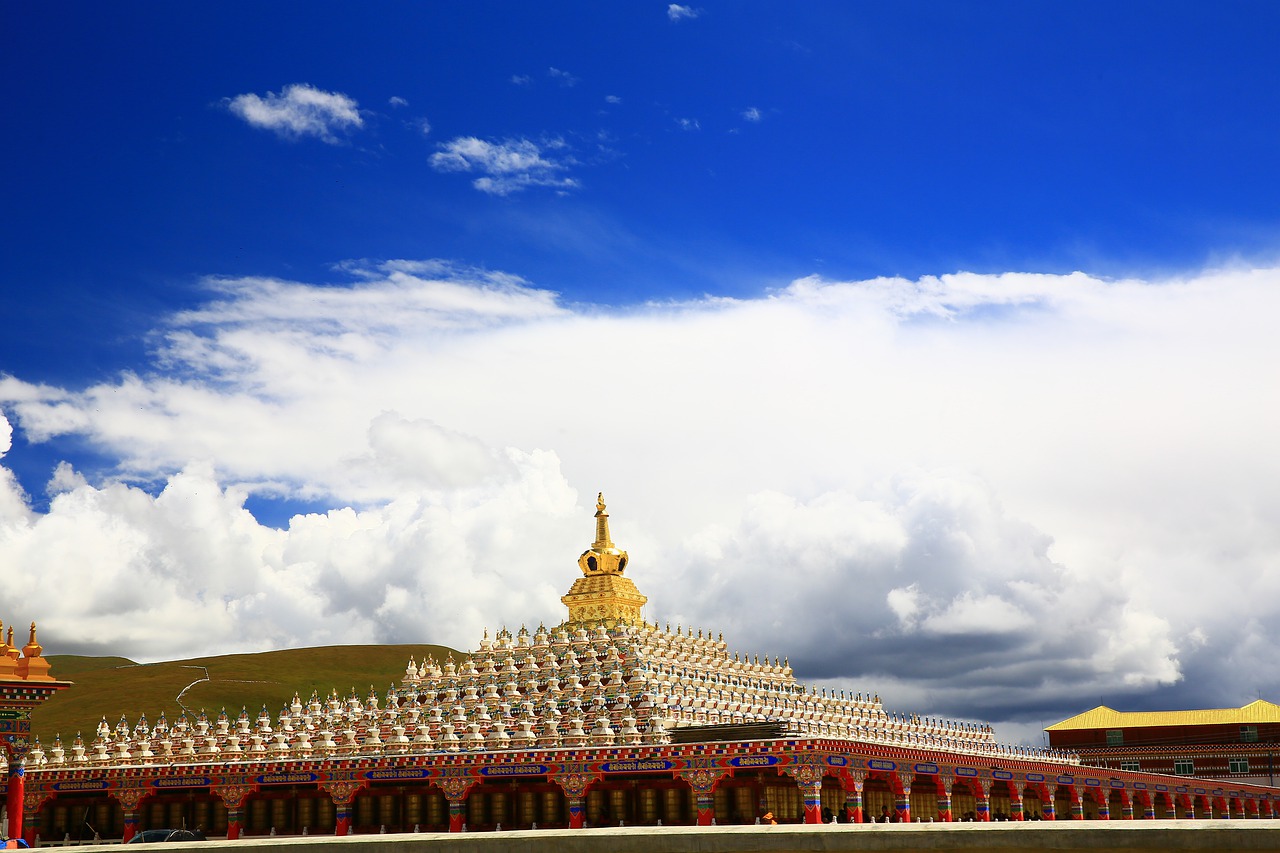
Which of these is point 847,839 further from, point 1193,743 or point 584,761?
point 1193,743

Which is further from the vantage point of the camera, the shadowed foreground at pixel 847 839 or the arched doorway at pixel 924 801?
the arched doorway at pixel 924 801

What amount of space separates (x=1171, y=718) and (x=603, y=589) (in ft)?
186

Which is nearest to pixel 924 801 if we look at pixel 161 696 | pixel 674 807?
pixel 674 807

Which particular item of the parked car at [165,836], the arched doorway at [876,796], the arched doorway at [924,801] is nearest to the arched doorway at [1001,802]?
the arched doorway at [924,801]

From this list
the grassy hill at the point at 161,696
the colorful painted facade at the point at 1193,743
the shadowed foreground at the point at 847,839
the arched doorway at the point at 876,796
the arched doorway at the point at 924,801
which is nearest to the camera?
the shadowed foreground at the point at 847,839

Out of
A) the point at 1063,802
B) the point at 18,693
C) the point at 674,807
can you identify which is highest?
the point at 18,693

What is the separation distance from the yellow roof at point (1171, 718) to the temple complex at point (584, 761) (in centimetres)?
3034

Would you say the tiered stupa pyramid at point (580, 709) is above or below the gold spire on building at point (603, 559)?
below

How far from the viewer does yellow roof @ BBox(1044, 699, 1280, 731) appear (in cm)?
10249

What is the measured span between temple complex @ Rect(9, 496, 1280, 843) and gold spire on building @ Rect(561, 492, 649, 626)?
5.1 inches

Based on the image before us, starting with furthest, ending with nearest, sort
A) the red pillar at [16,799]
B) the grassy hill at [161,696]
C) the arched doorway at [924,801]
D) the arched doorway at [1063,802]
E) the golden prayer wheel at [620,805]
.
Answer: the grassy hill at [161,696], the arched doorway at [1063,802], the arched doorway at [924,801], the golden prayer wheel at [620,805], the red pillar at [16,799]

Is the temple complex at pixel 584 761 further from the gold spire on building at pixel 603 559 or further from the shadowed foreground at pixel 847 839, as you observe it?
the shadowed foreground at pixel 847 839

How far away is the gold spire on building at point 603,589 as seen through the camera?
73.4 meters

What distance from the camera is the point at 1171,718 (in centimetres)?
10569
